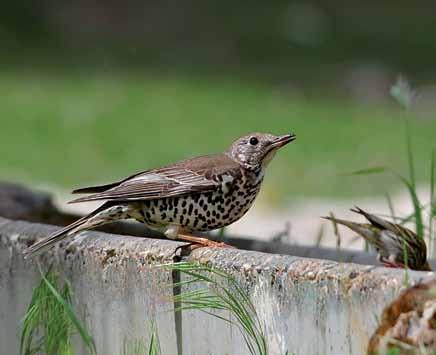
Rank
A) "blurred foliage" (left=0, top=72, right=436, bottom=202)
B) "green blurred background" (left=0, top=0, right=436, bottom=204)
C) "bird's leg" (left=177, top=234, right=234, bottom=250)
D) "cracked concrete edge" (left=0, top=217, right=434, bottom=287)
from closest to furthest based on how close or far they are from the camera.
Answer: "cracked concrete edge" (left=0, top=217, right=434, bottom=287) → "bird's leg" (left=177, top=234, right=234, bottom=250) → "blurred foliage" (left=0, top=72, right=436, bottom=202) → "green blurred background" (left=0, top=0, right=436, bottom=204)

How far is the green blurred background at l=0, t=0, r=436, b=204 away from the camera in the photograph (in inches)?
602

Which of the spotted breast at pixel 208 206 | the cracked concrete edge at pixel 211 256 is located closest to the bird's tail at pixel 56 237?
the cracked concrete edge at pixel 211 256

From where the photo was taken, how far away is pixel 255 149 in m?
6.33

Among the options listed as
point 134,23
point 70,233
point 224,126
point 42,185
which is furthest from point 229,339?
point 134,23

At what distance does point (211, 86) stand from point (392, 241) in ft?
43.3

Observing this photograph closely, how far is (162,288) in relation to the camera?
17.2ft

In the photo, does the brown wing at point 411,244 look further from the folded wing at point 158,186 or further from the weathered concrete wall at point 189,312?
the weathered concrete wall at point 189,312

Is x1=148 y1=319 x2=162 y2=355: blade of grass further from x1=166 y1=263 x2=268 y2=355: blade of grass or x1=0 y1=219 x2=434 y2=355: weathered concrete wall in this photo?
x1=166 y1=263 x2=268 y2=355: blade of grass

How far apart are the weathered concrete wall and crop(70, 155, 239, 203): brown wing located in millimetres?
389

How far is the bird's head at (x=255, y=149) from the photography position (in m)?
6.30

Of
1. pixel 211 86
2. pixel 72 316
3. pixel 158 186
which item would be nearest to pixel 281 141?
pixel 158 186

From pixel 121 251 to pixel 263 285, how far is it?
0.81m

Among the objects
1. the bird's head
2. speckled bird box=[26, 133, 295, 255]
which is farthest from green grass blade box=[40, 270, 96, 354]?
the bird's head

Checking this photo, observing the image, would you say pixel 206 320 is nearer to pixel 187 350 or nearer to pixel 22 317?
pixel 187 350
